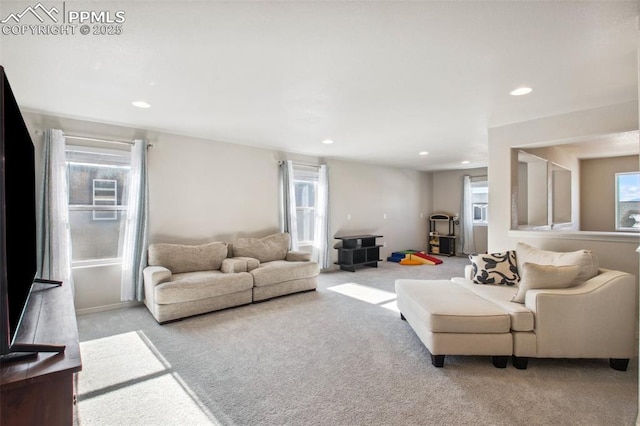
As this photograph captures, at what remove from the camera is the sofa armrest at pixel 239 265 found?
4268 mm

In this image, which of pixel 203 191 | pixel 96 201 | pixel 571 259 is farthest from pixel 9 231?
pixel 571 259

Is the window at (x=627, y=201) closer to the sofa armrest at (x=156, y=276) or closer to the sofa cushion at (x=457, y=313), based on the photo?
the sofa cushion at (x=457, y=313)

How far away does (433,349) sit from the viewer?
2467 mm

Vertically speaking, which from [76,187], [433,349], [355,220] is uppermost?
[76,187]

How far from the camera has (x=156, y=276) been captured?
11.8ft

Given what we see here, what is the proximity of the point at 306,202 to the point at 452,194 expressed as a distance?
4.82 m

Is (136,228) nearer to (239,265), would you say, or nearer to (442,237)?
(239,265)

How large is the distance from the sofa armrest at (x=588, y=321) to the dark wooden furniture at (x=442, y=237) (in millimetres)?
6350

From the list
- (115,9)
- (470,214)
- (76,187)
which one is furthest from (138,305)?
(470,214)

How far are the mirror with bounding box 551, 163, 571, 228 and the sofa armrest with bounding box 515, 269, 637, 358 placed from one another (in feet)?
13.5

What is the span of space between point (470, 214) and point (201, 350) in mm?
7693

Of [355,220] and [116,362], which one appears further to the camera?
[355,220]

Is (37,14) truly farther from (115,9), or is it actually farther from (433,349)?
(433,349)

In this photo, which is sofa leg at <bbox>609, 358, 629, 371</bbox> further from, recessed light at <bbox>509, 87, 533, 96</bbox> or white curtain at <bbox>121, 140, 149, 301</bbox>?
white curtain at <bbox>121, 140, 149, 301</bbox>
